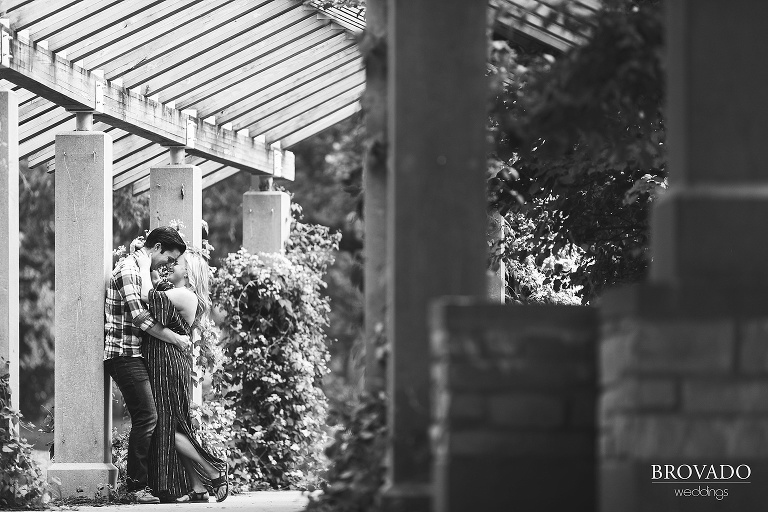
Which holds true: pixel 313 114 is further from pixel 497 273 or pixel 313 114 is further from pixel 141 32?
pixel 141 32

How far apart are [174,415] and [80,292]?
1047 millimetres

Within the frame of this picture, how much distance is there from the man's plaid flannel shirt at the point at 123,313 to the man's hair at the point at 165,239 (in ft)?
1.16

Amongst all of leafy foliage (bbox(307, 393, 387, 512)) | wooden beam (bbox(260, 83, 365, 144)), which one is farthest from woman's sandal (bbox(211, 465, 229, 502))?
wooden beam (bbox(260, 83, 365, 144))

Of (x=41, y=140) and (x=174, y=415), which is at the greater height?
(x=41, y=140)

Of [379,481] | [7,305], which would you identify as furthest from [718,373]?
[7,305]

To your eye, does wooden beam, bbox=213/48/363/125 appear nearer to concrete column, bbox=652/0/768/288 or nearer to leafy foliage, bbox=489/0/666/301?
leafy foliage, bbox=489/0/666/301

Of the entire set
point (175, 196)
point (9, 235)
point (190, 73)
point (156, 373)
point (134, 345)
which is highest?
point (190, 73)

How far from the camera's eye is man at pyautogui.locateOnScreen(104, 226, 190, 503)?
372 inches

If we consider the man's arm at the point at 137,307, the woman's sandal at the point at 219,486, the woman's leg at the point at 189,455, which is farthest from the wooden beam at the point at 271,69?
the woman's sandal at the point at 219,486

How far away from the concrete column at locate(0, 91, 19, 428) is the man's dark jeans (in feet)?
3.86

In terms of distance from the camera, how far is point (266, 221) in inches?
513

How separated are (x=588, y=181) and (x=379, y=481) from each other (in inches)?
184

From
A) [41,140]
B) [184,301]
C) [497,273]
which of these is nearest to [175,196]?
[41,140]

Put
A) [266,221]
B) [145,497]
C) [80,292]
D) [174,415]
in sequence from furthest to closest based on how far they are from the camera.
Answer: [266,221] < [145,497] < [174,415] < [80,292]
